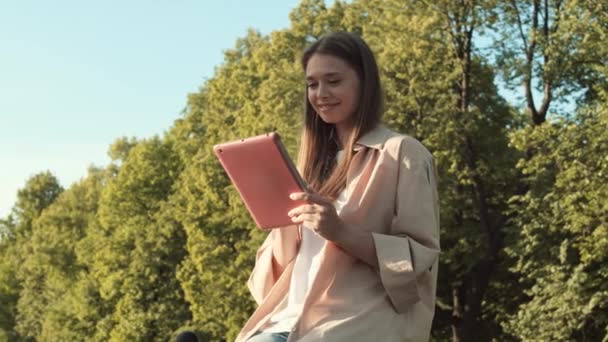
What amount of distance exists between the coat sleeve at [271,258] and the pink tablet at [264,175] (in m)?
0.18

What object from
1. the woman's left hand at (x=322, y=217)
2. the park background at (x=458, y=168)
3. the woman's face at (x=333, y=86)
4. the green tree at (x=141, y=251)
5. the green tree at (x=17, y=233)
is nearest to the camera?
the woman's left hand at (x=322, y=217)

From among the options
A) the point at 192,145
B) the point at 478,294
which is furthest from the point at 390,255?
the point at 192,145

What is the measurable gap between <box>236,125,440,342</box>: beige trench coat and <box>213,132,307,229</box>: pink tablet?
19 centimetres

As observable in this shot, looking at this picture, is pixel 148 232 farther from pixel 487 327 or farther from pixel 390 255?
pixel 390 255

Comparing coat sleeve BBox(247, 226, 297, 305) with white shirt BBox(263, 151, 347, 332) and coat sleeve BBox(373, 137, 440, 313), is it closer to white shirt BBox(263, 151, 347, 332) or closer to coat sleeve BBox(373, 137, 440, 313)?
white shirt BBox(263, 151, 347, 332)

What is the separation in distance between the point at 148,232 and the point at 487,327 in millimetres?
15469

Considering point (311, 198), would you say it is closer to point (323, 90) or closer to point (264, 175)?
point (264, 175)

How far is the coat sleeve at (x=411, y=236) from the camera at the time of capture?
124 inches

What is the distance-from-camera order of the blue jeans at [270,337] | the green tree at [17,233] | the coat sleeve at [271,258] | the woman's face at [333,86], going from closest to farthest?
the blue jeans at [270,337] < the woman's face at [333,86] < the coat sleeve at [271,258] < the green tree at [17,233]

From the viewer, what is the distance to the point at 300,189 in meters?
3.22

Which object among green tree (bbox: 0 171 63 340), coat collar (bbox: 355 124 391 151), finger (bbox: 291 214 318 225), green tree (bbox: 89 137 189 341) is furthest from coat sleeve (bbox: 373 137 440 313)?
green tree (bbox: 0 171 63 340)

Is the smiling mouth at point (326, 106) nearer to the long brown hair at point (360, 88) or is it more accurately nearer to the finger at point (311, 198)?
the long brown hair at point (360, 88)

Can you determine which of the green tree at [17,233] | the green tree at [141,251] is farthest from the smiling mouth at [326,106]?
the green tree at [17,233]

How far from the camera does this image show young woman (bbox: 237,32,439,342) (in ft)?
10.3
